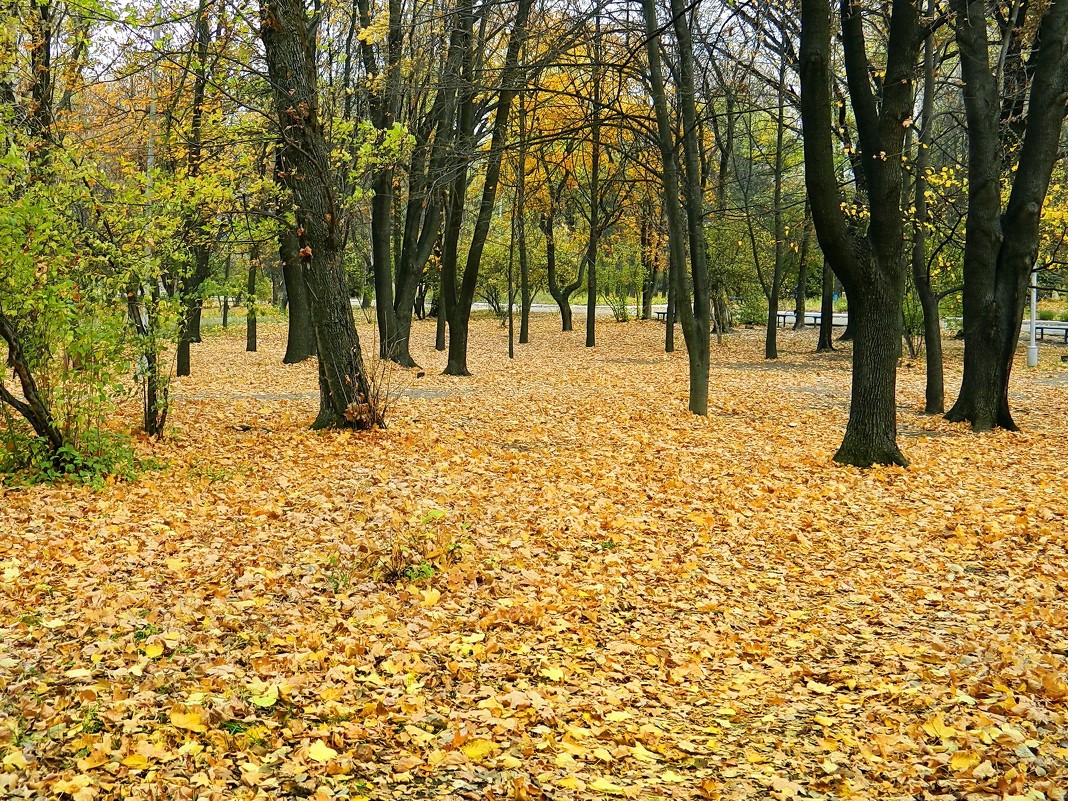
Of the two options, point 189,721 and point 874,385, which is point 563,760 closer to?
point 189,721

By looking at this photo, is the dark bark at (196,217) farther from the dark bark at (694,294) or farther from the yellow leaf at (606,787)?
the yellow leaf at (606,787)

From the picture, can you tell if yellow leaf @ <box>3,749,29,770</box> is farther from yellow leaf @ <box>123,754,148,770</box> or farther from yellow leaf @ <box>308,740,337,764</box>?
yellow leaf @ <box>308,740,337,764</box>

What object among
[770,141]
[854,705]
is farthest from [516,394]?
[770,141]

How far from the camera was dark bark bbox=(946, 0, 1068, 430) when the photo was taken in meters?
11.3

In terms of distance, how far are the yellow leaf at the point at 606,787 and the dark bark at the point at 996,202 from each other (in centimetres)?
1014

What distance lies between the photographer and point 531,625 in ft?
17.4

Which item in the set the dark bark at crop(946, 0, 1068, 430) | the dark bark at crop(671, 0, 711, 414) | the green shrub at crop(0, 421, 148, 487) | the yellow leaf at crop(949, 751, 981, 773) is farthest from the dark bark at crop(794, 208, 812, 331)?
the yellow leaf at crop(949, 751, 981, 773)

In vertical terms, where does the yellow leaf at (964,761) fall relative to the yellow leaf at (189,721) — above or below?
below

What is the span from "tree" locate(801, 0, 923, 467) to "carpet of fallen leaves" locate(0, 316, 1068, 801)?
70cm

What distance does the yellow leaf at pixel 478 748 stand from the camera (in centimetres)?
373

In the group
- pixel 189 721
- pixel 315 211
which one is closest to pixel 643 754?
pixel 189 721

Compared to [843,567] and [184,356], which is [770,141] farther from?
[843,567]

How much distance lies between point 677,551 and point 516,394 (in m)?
9.11

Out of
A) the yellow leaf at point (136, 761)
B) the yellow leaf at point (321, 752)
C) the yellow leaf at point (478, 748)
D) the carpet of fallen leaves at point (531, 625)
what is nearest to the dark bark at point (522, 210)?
the carpet of fallen leaves at point (531, 625)
